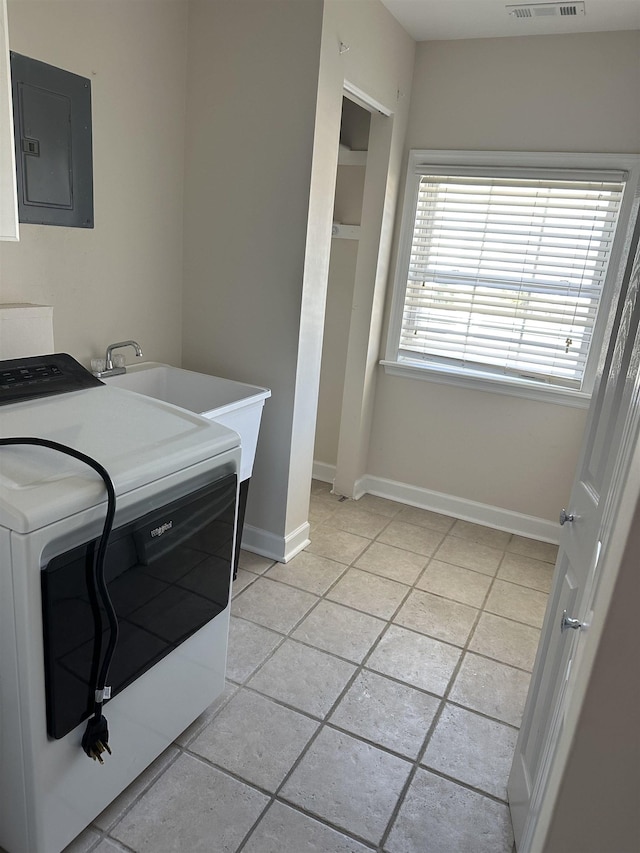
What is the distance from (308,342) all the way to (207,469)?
127cm

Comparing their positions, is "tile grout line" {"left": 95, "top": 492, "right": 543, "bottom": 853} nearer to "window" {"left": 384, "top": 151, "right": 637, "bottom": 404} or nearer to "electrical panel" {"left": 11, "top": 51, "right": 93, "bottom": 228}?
"window" {"left": 384, "top": 151, "right": 637, "bottom": 404}

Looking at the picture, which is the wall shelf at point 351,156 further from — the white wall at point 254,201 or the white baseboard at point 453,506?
the white baseboard at point 453,506

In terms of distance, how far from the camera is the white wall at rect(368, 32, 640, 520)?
291 cm

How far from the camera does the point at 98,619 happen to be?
133cm

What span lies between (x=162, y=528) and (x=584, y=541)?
1.00 meters

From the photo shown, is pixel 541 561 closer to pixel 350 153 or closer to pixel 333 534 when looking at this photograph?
pixel 333 534

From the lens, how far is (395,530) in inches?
134

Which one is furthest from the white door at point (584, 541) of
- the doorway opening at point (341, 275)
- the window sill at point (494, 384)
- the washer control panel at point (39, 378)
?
the doorway opening at point (341, 275)

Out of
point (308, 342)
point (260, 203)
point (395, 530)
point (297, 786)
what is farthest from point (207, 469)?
point (395, 530)

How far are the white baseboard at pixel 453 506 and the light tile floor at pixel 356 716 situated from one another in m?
0.29

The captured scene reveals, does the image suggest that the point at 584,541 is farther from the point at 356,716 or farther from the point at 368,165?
the point at 368,165

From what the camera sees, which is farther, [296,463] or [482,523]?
[482,523]

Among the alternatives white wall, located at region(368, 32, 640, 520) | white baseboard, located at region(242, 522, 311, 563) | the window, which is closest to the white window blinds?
the window

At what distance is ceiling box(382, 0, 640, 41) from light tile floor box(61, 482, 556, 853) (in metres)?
2.59
